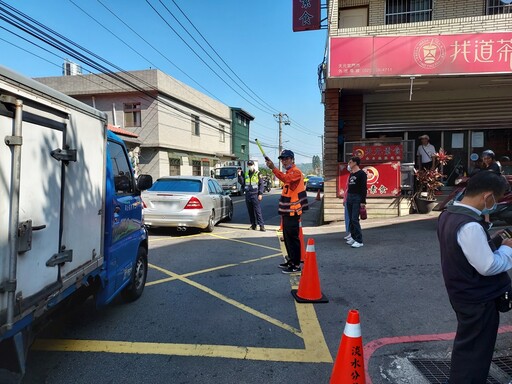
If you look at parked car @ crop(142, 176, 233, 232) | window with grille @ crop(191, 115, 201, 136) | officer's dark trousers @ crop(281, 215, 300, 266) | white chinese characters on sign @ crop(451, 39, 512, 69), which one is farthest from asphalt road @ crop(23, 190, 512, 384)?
window with grille @ crop(191, 115, 201, 136)

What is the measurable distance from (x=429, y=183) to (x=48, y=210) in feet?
32.4

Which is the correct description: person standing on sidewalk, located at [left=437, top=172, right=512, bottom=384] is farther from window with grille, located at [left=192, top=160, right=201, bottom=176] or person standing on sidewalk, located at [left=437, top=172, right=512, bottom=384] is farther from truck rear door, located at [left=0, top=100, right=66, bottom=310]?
window with grille, located at [left=192, top=160, right=201, bottom=176]

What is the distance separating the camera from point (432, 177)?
9961 mm

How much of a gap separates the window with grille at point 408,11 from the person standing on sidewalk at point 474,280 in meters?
10.7

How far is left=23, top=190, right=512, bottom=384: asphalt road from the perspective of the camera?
2.95 meters

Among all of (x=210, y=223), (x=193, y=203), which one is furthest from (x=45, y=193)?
(x=210, y=223)

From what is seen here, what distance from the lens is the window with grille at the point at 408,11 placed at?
432 inches

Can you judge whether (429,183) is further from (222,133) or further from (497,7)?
(222,133)

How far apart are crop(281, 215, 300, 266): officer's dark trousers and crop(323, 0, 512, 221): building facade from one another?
4934 mm

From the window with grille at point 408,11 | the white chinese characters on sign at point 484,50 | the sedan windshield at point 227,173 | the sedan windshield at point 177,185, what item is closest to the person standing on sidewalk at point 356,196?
the sedan windshield at point 177,185

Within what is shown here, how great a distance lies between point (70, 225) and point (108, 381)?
123cm

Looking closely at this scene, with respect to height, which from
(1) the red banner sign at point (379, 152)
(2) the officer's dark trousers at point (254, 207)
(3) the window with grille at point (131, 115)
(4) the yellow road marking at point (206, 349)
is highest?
(3) the window with grille at point (131, 115)

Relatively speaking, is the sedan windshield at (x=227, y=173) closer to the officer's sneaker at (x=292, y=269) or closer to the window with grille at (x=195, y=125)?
the window with grille at (x=195, y=125)

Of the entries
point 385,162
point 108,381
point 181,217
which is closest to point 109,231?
point 108,381
